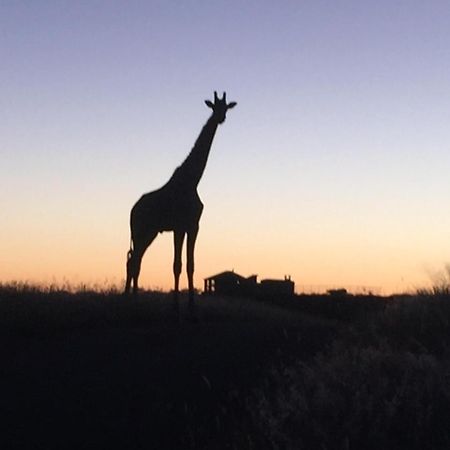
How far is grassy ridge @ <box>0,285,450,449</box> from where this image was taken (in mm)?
9227

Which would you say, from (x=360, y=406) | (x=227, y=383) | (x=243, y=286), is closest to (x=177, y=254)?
(x=227, y=383)

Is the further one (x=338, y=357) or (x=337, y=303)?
(x=337, y=303)

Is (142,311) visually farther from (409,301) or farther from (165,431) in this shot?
(165,431)

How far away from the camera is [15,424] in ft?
31.9

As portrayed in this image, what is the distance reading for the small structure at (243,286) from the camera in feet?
114

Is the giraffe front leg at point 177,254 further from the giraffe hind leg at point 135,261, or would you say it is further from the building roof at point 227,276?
the building roof at point 227,276

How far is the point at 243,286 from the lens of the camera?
121 ft

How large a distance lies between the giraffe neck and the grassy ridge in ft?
13.5

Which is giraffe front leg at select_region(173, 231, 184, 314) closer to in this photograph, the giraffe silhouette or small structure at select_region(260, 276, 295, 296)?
the giraffe silhouette

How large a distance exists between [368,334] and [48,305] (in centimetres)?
578

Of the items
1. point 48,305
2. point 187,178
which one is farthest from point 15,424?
point 187,178

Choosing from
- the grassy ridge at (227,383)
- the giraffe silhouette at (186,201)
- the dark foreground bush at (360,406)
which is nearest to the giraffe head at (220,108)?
the giraffe silhouette at (186,201)

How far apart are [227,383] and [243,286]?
1007 inches

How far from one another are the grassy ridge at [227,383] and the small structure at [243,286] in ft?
58.5
